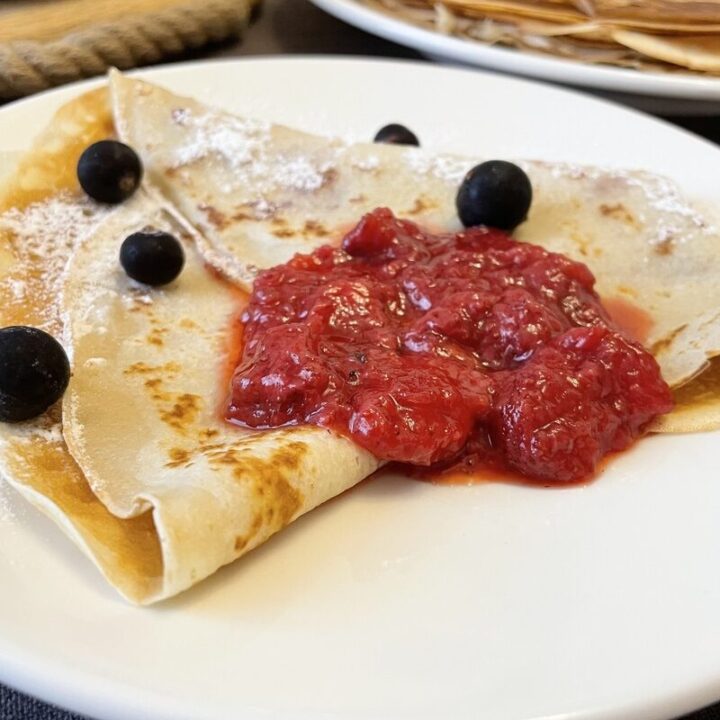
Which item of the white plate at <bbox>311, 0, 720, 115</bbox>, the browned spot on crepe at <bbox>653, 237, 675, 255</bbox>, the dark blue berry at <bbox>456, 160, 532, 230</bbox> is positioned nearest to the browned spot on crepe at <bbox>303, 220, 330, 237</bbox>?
the dark blue berry at <bbox>456, 160, 532, 230</bbox>

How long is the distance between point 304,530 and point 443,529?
246mm

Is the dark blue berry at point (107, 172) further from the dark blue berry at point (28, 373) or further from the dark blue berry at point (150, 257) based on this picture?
the dark blue berry at point (28, 373)

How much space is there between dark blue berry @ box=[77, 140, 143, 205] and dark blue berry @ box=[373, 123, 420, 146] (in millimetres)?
764

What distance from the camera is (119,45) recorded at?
346 centimetres

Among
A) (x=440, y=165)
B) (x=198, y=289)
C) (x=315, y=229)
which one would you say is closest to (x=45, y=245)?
(x=198, y=289)

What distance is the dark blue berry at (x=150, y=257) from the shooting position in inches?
83.7

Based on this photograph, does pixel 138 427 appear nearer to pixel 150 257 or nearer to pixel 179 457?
pixel 179 457

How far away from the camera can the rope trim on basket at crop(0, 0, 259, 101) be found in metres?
3.19

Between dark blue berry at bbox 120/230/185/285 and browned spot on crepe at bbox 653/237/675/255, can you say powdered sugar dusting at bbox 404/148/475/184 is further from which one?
dark blue berry at bbox 120/230/185/285

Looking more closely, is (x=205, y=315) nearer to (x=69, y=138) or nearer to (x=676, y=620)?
(x=69, y=138)

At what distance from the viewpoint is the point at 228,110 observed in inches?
118

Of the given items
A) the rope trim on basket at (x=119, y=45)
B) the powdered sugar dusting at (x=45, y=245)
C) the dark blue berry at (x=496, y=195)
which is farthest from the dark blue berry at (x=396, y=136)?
the rope trim on basket at (x=119, y=45)

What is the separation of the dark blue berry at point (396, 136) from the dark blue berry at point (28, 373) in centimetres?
139

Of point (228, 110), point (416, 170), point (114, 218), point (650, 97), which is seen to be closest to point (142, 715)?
point (114, 218)
